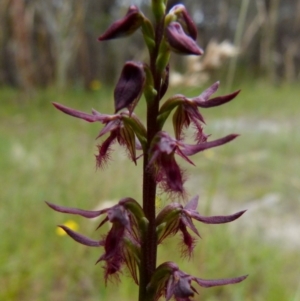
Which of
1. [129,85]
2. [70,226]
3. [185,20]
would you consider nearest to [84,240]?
[129,85]

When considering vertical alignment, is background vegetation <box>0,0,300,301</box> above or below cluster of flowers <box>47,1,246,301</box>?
below

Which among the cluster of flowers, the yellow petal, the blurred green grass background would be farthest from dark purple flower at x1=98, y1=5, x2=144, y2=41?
the yellow petal

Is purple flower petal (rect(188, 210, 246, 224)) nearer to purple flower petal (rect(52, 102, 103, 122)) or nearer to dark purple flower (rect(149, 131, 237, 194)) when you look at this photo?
dark purple flower (rect(149, 131, 237, 194))

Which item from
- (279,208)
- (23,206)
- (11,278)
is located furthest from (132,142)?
(279,208)

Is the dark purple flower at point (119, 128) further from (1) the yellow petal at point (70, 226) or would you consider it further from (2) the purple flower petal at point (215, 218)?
(1) the yellow petal at point (70, 226)

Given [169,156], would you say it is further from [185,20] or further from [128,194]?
[128,194]

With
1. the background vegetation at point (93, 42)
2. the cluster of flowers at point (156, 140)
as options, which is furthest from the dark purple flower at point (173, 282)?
the background vegetation at point (93, 42)
